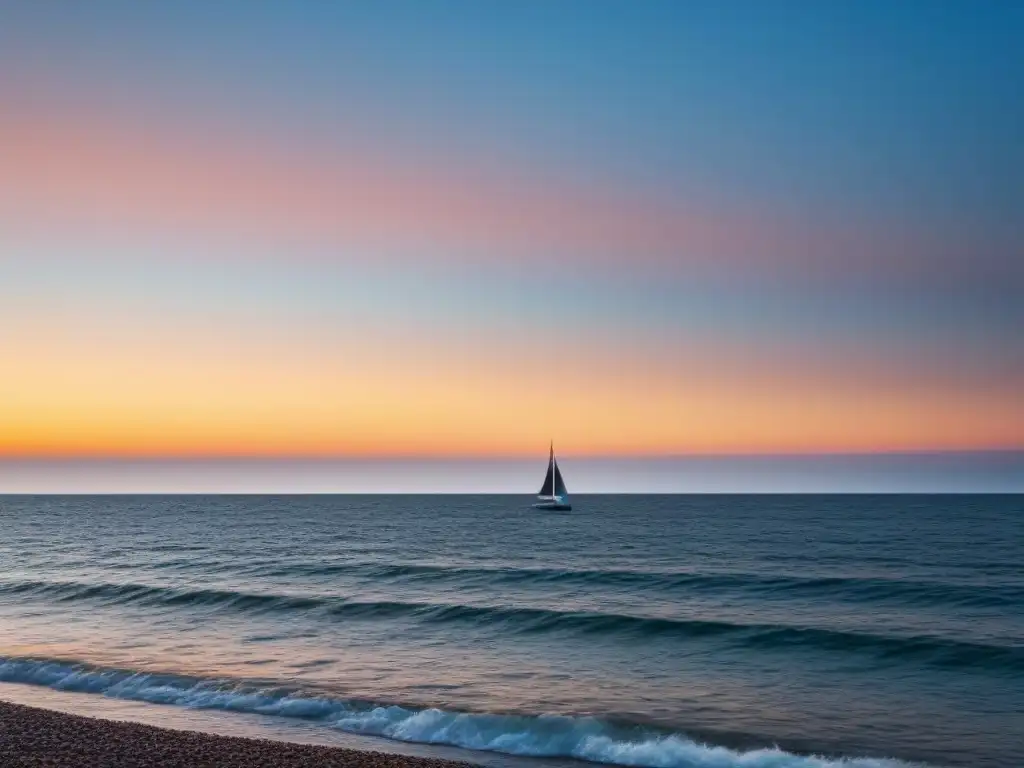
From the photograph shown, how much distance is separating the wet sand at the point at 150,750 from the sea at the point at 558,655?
5.84 feet

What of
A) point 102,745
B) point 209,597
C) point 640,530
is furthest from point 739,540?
point 102,745

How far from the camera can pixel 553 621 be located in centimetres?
3212

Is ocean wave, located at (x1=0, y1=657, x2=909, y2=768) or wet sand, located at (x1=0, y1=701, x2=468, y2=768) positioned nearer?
wet sand, located at (x1=0, y1=701, x2=468, y2=768)

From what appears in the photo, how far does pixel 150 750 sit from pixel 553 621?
1869 cm

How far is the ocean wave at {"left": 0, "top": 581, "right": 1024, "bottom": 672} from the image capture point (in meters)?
26.4

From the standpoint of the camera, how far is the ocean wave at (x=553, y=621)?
86.6ft

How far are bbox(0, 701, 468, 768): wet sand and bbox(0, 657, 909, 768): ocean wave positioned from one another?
8.04ft

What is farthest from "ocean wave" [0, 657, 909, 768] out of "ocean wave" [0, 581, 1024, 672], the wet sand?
"ocean wave" [0, 581, 1024, 672]

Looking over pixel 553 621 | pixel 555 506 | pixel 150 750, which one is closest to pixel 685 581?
pixel 553 621

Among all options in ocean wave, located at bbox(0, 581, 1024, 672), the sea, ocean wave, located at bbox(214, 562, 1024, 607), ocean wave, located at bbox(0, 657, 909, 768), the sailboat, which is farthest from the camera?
the sailboat

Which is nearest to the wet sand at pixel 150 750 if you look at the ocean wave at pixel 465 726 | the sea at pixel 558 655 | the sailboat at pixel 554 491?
the sea at pixel 558 655

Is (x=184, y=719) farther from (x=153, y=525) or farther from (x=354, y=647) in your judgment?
(x=153, y=525)

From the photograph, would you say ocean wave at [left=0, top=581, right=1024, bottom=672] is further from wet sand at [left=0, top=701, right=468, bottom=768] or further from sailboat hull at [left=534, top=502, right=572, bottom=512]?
sailboat hull at [left=534, top=502, right=572, bottom=512]

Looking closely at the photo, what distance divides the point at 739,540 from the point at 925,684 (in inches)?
2130
